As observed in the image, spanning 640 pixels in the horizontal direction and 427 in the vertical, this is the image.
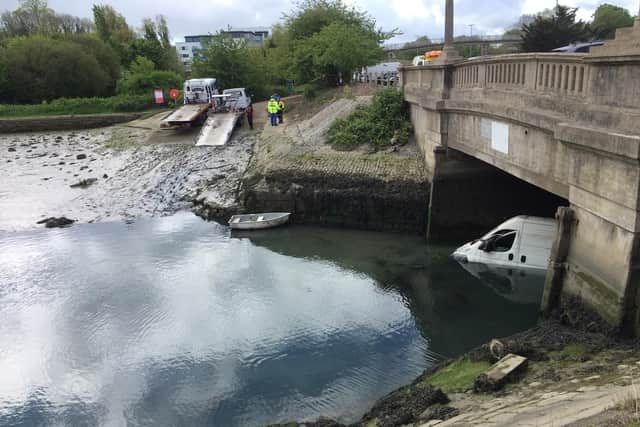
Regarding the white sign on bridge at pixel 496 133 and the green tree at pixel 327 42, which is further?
the green tree at pixel 327 42

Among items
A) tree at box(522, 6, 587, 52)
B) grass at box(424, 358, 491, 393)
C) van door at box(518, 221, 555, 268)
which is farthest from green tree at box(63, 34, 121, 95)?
grass at box(424, 358, 491, 393)

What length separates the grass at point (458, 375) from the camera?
8438 millimetres

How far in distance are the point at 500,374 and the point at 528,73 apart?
6.66 metres

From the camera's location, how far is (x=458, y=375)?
29.5ft

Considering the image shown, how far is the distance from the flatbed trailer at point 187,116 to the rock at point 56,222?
40.6 ft

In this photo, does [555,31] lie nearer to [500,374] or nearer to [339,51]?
[339,51]

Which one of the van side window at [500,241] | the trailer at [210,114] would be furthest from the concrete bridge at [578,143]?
the trailer at [210,114]

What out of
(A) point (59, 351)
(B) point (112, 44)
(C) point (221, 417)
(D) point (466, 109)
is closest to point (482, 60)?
(D) point (466, 109)

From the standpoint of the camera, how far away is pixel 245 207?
71.6 feet

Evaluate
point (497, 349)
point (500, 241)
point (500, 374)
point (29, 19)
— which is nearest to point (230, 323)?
point (497, 349)

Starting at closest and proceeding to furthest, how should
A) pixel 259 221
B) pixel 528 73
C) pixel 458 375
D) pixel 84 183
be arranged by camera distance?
pixel 458 375 → pixel 528 73 → pixel 259 221 → pixel 84 183

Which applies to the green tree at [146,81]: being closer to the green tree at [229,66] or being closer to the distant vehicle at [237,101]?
the green tree at [229,66]

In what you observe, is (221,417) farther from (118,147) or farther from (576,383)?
(118,147)

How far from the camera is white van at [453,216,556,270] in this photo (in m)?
13.9
